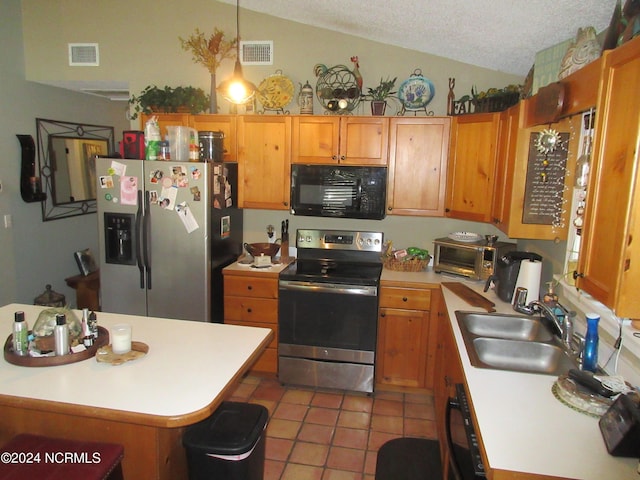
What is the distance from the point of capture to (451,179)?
10.7 ft

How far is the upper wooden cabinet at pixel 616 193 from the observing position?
4.00 feet

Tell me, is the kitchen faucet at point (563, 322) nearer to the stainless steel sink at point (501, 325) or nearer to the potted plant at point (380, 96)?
the stainless steel sink at point (501, 325)

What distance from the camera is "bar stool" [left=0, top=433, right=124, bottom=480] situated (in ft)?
4.60

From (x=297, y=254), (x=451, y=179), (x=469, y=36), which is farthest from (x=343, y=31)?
(x=297, y=254)

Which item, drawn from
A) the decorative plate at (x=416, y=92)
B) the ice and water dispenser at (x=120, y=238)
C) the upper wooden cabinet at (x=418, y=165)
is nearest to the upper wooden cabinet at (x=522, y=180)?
the upper wooden cabinet at (x=418, y=165)

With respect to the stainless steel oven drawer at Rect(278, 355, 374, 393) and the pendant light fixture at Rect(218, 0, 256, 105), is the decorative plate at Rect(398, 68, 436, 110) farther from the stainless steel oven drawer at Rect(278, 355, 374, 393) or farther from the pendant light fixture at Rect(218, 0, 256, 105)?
the stainless steel oven drawer at Rect(278, 355, 374, 393)

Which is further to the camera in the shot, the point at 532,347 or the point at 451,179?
the point at 451,179

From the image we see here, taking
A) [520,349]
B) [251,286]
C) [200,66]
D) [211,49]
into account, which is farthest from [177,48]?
[520,349]

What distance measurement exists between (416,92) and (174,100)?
1876 millimetres

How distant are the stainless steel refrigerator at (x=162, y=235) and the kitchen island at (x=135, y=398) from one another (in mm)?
1357

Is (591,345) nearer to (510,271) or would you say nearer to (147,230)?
(510,271)

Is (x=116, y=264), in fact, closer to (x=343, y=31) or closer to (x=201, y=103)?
(x=201, y=103)

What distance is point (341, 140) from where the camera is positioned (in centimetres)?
334

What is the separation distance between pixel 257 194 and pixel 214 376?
6.84 ft
